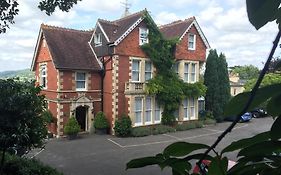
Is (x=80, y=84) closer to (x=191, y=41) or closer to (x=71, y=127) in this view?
(x=71, y=127)

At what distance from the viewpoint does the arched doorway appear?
74.8 ft

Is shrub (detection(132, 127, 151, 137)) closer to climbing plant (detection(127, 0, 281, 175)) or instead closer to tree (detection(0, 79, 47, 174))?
tree (detection(0, 79, 47, 174))

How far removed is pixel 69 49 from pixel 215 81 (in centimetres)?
1324

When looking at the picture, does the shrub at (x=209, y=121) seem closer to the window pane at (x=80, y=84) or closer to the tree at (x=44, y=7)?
the window pane at (x=80, y=84)

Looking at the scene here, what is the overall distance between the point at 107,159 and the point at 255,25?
16584 millimetres

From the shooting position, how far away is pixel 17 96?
11.2 meters

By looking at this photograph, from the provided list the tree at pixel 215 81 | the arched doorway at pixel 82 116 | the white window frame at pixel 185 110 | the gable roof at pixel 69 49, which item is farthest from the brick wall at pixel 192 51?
the arched doorway at pixel 82 116

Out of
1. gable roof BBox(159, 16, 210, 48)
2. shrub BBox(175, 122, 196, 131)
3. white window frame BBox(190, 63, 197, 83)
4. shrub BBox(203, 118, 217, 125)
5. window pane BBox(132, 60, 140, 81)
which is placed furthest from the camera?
shrub BBox(203, 118, 217, 125)

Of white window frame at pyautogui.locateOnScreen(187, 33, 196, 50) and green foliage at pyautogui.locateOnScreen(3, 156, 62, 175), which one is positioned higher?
white window frame at pyautogui.locateOnScreen(187, 33, 196, 50)

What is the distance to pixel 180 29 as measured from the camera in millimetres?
25375

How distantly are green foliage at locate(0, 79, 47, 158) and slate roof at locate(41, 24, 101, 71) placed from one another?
890cm

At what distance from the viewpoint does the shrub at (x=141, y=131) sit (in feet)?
71.1

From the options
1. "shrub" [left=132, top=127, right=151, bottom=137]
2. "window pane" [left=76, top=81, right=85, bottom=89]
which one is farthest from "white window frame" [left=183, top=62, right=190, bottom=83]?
"window pane" [left=76, top=81, right=85, bottom=89]

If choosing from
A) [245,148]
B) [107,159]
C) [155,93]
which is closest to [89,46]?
[155,93]
